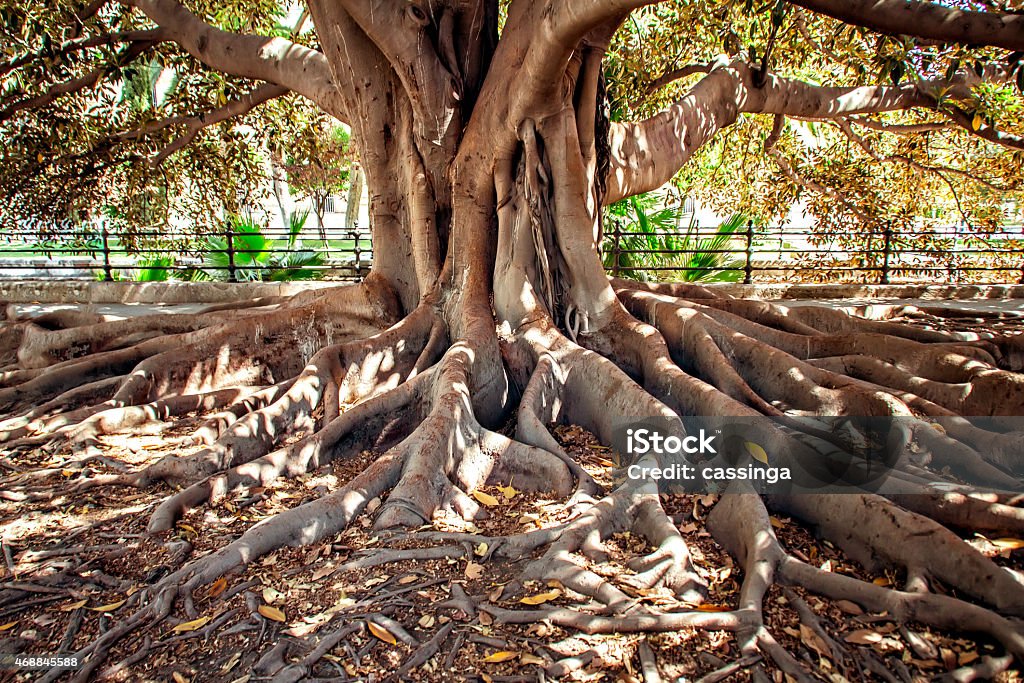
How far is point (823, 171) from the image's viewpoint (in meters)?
8.55

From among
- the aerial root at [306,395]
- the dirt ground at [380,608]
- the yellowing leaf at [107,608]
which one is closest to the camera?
the dirt ground at [380,608]

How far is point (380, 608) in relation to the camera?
2.43 m

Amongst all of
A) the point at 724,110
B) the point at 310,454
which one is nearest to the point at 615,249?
the point at 724,110

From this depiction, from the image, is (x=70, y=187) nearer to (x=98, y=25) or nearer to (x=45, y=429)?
(x=98, y=25)

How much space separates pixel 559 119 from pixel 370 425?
256cm

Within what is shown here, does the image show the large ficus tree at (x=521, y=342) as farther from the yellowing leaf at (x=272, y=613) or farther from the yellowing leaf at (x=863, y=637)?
the yellowing leaf at (x=272, y=613)

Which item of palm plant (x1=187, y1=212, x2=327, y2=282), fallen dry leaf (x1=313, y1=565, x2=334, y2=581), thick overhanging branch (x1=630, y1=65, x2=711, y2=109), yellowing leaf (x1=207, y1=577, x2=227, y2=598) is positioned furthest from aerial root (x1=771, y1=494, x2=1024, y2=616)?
palm plant (x1=187, y1=212, x2=327, y2=282)

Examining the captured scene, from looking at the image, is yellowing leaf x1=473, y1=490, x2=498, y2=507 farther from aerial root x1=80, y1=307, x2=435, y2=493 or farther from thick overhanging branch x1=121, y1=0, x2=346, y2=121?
thick overhanging branch x1=121, y1=0, x2=346, y2=121

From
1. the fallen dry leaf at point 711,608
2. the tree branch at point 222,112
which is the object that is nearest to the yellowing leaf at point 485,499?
the fallen dry leaf at point 711,608

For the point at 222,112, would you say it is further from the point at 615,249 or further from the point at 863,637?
the point at 863,637

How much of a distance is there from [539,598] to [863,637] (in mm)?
1115

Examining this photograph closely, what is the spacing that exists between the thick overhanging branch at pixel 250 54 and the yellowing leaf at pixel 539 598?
16.0 ft

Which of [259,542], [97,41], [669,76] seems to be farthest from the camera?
[669,76]

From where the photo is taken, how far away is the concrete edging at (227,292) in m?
9.47
